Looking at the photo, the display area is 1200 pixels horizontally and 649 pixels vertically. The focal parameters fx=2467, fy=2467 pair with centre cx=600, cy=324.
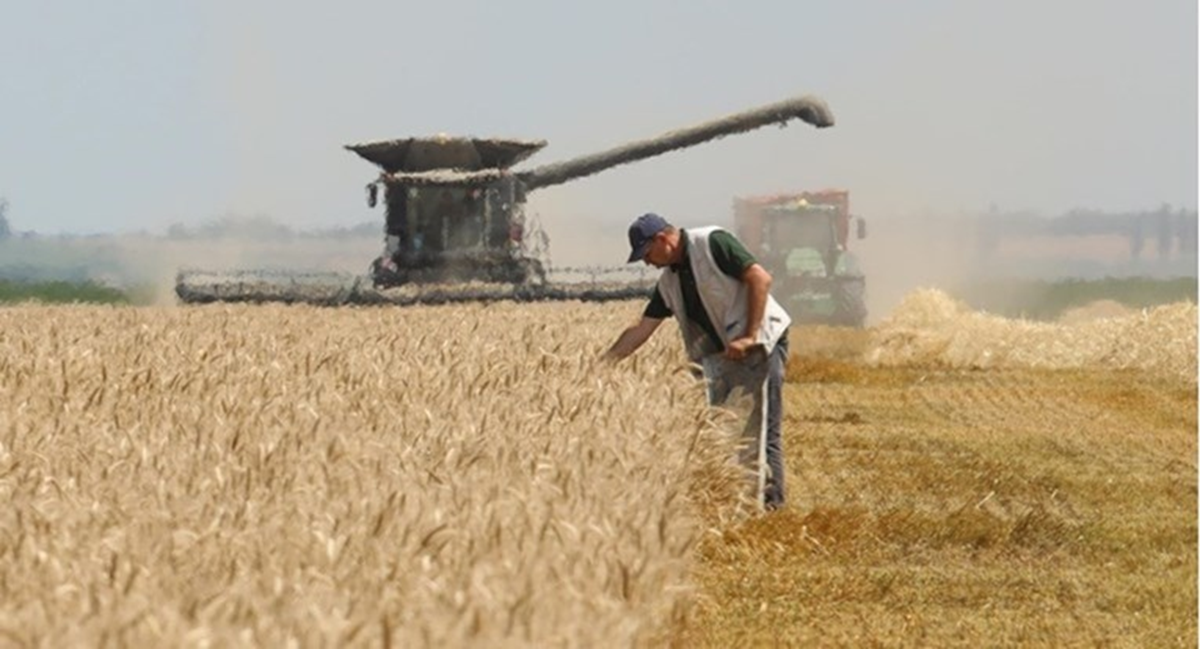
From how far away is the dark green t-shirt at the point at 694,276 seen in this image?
1271 centimetres

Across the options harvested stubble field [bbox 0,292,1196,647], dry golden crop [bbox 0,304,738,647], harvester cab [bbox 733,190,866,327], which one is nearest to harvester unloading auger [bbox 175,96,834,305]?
harvester cab [bbox 733,190,866,327]

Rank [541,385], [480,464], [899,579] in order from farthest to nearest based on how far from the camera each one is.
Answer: [899,579] < [541,385] < [480,464]

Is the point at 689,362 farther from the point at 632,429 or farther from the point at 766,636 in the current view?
the point at 632,429

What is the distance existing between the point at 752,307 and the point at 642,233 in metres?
0.84

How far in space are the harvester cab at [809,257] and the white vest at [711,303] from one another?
34423mm

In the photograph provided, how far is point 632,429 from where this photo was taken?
842 cm

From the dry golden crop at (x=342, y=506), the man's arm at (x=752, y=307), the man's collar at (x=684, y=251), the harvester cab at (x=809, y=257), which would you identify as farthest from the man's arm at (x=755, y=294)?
the harvester cab at (x=809, y=257)

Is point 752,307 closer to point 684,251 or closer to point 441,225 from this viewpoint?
point 684,251

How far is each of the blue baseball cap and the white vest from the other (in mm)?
499

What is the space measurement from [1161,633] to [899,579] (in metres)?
1.48

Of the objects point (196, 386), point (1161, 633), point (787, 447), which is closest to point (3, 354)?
point (196, 386)

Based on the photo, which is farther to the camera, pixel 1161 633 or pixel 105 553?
pixel 1161 633

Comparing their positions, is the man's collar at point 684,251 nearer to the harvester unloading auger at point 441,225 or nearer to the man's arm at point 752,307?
the man's arm at point 752,307

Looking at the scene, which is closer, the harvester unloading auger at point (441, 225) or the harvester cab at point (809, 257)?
the harvester unloading auger at point (441, 225)
